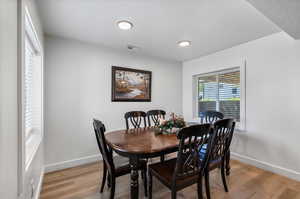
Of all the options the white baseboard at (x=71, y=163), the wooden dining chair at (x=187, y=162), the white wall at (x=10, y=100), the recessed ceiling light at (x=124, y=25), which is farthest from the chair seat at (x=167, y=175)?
the recessed ceiling light at (x=124, y=25)

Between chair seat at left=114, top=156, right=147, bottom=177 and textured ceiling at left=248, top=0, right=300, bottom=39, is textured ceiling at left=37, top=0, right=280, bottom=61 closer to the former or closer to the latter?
textured ceiling at left=248, top=0, right=300, bottom=39

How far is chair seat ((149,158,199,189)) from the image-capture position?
4.55 ft

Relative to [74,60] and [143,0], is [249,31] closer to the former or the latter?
[143,0]

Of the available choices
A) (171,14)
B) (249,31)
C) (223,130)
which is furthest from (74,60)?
(249,31)

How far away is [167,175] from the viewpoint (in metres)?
1.46

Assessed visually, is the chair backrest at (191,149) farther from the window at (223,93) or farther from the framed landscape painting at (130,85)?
the framed landscape painting at (130,85)

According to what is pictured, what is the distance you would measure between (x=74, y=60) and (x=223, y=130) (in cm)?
269

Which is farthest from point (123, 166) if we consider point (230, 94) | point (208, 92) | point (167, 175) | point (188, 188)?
point (208, 92)

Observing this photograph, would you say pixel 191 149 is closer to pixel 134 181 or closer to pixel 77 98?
pixel 134 181

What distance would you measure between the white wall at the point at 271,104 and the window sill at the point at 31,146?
3.33 meters

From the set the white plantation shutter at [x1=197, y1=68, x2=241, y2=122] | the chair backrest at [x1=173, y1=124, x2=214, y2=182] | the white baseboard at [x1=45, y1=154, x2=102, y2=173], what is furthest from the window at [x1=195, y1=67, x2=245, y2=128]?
the white baseboard at [x1=45, y1=154, x2=102, y2=173]

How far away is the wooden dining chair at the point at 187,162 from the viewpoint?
4.27ft

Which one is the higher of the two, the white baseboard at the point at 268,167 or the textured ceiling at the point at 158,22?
the textured ceiling at the point at 158,22

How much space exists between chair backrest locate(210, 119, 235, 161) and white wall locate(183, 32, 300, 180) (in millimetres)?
1169
